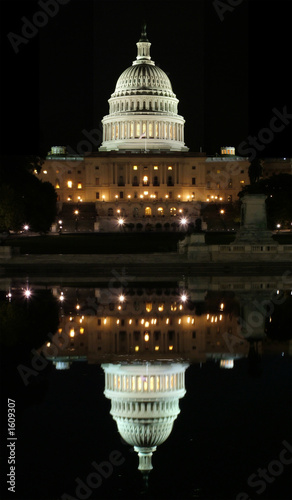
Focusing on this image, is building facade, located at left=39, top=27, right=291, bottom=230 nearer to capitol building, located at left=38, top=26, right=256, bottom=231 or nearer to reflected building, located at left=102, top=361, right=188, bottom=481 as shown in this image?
capitol building, located at left=38, top=26, right=256, bottom=231

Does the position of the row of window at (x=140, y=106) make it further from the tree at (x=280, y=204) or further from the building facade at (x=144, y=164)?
the tree at (x=280, y=204)

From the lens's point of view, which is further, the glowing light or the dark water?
the glowing light

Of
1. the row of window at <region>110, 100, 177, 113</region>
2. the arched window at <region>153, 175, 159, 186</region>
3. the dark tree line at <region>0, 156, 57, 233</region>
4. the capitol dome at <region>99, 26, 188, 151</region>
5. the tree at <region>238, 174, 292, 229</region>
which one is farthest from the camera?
the row of window at <region>110, 100, 177, 113</region>

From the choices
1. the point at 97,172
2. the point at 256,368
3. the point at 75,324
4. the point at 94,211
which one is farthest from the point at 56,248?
the point at 97,172

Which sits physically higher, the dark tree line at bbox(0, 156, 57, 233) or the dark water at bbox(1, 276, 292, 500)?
the dark tree line at bbox(0, 156, 57, 233)

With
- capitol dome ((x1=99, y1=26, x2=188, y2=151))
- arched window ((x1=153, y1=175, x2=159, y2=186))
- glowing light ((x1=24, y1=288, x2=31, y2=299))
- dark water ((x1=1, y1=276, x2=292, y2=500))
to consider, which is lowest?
dark water ((x1=1, y1=276, x2=292, y2=500))

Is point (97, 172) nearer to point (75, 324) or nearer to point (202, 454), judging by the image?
point (75, 324)

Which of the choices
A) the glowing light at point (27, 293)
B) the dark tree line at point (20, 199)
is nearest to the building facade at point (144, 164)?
the dark tree line at point (20, 199)

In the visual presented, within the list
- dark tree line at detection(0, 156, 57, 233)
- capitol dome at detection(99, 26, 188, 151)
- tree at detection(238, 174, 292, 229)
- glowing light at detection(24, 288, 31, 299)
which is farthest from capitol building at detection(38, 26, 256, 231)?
glowing light at detection(24, 288, 31, 299)
